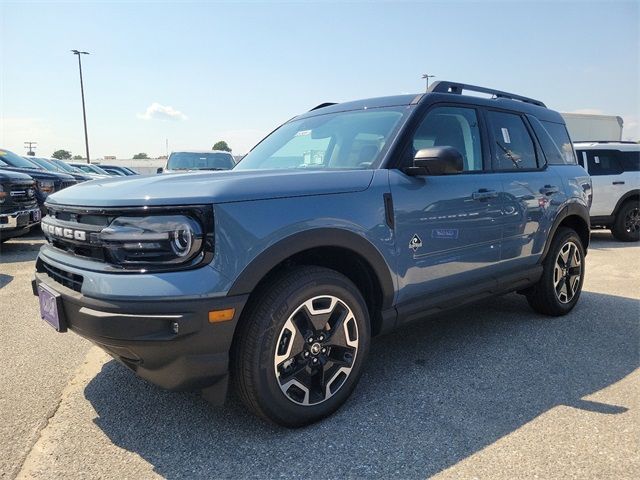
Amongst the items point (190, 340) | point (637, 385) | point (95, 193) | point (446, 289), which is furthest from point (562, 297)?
point (95, 193)

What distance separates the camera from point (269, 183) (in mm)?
2393

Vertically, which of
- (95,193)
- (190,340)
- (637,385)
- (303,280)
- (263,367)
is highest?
(95,193)

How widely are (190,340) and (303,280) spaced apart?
63cm

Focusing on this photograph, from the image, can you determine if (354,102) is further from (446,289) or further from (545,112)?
(545,112)

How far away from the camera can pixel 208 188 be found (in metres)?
2.22

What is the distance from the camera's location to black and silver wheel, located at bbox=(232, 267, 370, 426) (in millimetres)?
2334

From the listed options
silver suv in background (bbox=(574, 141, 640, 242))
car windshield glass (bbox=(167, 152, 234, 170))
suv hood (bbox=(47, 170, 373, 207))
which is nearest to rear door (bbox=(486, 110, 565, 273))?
suv hood (bbox=(47, 170, 373, 207))

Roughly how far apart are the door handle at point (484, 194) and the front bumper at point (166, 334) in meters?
1.89

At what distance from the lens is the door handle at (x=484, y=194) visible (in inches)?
131

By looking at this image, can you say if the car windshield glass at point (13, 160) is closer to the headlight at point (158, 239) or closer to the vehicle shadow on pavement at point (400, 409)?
the vehicle shadow on pavement at point (400, 409)

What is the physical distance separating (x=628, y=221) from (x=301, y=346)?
30.9ft

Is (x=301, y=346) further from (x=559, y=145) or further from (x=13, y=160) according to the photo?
(x=13, y=160)

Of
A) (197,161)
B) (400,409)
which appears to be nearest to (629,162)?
(197,161)

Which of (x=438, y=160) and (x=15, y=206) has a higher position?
(x=438, y=160)
